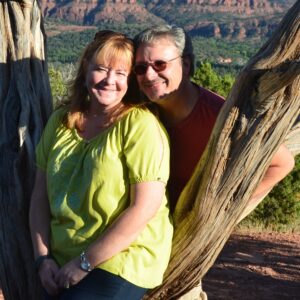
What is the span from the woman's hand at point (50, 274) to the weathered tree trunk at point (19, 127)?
0.43 metres

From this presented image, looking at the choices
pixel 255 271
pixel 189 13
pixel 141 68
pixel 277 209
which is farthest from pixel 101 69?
pixel 189 13

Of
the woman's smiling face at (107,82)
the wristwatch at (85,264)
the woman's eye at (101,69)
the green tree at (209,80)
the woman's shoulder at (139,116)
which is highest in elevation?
the woman's eye at (101,69)

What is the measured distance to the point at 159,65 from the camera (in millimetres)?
2133

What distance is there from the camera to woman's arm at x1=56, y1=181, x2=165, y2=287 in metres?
1.90

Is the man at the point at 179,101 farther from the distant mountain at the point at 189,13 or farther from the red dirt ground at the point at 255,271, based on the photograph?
the distant mountain at the point at 189,13

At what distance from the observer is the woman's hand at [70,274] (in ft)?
6.36

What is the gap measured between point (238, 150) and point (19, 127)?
35.5 inches

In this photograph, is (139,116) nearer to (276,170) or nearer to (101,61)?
(101,61)

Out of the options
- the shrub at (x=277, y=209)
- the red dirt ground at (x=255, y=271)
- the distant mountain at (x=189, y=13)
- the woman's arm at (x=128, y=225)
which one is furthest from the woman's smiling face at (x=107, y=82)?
the distant mountain at (x=189, y=13)

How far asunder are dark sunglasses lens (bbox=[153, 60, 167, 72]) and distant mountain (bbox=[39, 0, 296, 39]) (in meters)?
95.7

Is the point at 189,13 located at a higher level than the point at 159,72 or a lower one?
lower

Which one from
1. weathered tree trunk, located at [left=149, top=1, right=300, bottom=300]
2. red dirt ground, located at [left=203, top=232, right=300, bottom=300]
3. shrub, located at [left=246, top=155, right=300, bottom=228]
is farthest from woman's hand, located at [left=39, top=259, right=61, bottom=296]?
shrub, located at [left=246, top=155, right=300, bottom=228]

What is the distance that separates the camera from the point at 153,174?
1.91 meters

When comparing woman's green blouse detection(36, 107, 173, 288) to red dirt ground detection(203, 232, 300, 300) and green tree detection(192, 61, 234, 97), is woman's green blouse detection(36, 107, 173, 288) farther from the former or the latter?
green tree detection(192, 61, 234, 97)
